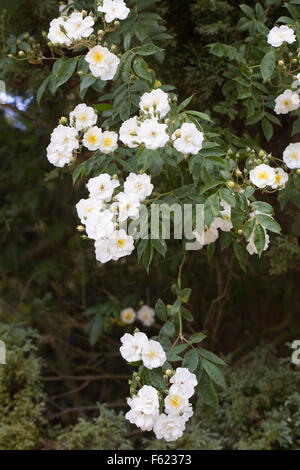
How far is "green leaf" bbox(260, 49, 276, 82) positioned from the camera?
144 cm

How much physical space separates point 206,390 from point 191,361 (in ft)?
0.26

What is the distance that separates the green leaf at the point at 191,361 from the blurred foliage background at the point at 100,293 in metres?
0.55

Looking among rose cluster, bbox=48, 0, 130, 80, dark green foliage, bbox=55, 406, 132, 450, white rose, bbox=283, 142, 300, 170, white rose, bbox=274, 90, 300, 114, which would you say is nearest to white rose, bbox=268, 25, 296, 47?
white rose, bbox=274, 90, 300, 114

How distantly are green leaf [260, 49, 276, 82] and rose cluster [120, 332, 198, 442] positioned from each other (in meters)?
0.69

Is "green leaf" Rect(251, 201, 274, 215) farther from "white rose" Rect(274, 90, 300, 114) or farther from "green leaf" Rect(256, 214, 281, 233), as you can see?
"white rose" Rect(274, 90, 300, 114)

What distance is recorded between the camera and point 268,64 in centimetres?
145

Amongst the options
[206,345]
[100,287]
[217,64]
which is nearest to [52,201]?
[100,287]

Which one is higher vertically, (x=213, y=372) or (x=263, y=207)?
(x=263, y=207)

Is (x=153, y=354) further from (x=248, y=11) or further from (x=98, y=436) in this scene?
(x=248, y=11)

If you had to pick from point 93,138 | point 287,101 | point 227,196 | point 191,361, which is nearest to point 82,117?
point 93,138

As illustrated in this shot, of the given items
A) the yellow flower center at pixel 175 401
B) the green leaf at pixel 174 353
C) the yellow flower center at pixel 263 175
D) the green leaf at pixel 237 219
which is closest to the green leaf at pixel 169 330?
the green leaf at pixel 174 353

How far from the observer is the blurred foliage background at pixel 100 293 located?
1849 millimetres

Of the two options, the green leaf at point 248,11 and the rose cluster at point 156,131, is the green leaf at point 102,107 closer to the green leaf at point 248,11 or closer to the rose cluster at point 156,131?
the rose cluster at point 156,131

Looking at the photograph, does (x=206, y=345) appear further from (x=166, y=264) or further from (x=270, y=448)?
(x=270, y=448)
